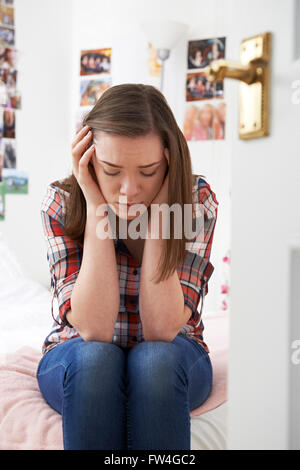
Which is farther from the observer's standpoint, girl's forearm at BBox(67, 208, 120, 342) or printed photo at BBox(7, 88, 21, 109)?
printed photo at BBox(7, 88, 21, 109)

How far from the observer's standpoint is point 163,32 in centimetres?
240

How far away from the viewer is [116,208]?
90cm

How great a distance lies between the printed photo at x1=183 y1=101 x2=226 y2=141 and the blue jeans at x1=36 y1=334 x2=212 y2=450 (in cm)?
184

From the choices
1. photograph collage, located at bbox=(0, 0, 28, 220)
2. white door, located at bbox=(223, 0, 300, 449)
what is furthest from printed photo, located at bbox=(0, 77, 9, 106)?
white door, located at bbox=(223, 0, 300, 449)

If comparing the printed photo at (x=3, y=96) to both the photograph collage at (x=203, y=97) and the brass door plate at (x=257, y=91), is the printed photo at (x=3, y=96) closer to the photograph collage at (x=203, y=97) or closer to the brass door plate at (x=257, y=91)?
the photograph collage at (x=203, y=97)

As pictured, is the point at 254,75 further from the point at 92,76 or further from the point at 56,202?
the point at 92,76

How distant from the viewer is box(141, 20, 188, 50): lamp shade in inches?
93.1

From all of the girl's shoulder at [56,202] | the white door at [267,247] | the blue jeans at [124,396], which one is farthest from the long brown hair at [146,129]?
the white door at [267,247]

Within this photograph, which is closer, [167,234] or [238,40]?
[238,40]

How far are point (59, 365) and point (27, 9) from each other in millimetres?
2220

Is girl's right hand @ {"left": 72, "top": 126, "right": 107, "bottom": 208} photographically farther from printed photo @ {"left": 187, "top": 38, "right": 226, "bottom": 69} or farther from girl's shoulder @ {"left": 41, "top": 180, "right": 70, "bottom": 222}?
printed photo @ {"left": 187, "top": 38, "right": 226, "bottom": 69}

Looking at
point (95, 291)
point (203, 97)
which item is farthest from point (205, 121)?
point (95, 291)

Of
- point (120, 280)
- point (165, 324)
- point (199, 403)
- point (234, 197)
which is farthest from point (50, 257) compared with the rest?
point (234, 197)

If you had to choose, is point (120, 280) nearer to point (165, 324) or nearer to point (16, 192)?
point (165, 324)
